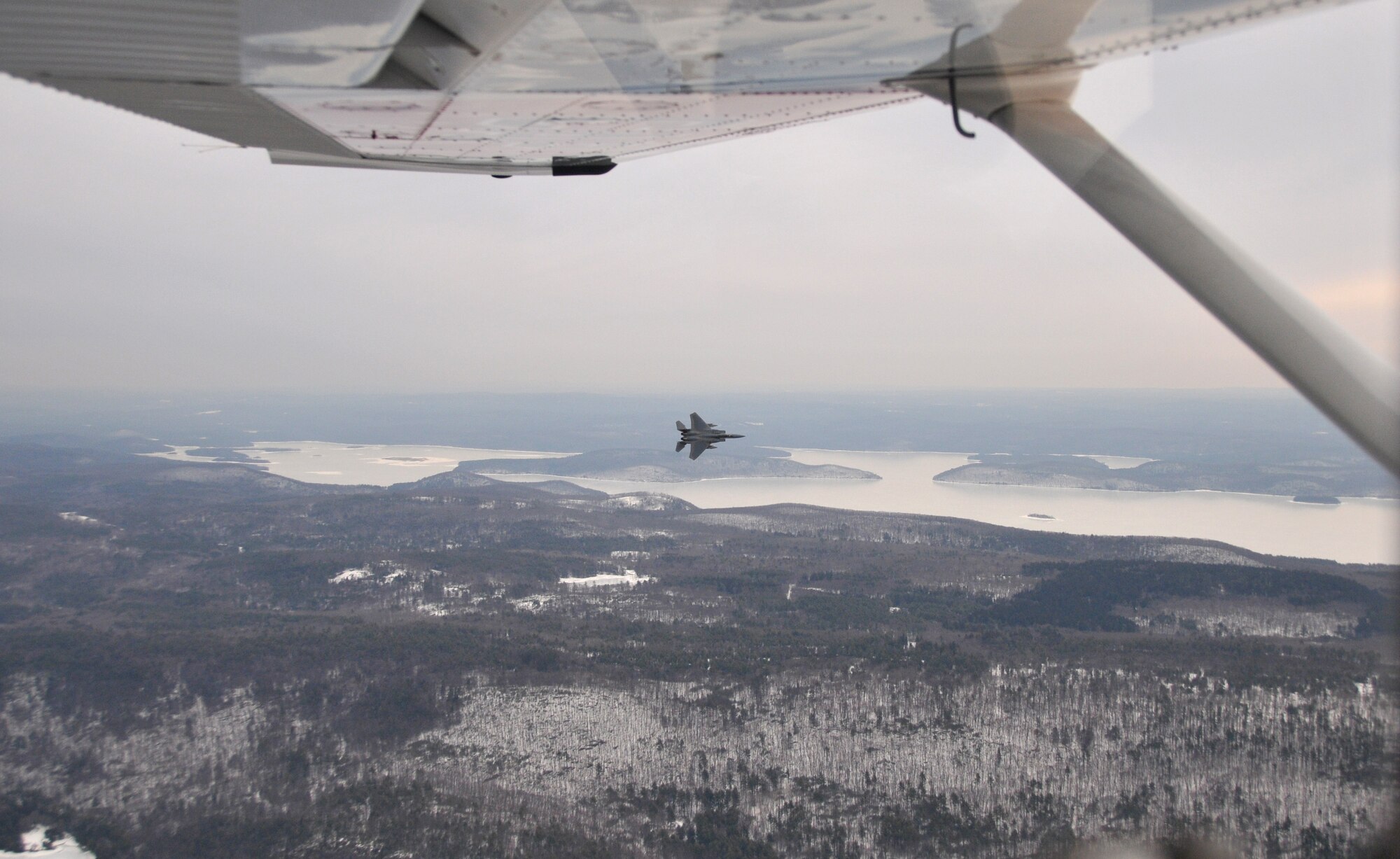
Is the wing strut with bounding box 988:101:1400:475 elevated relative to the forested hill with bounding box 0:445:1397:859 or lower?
elevated

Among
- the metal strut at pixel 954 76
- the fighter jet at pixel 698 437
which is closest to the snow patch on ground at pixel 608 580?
the fighter jet at pixel 698 437

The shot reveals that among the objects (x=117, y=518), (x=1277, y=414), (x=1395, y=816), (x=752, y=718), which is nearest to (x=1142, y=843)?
(x=1395, y=816)

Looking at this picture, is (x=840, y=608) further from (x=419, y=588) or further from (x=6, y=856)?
(x=6, y=856)

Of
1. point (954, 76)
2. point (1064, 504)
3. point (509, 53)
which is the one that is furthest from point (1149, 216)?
point (1064, 504)

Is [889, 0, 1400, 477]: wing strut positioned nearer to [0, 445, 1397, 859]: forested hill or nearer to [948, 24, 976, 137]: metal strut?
[948, 24, 976, 137]: metal strut

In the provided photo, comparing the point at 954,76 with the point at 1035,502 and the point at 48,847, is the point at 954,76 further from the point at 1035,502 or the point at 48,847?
the point at 1035,502

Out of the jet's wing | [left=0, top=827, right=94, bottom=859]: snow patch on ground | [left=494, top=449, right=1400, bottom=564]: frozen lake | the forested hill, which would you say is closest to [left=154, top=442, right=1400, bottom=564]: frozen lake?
[left=494, top=449, right=1400, bottom=564]: frozen lake
